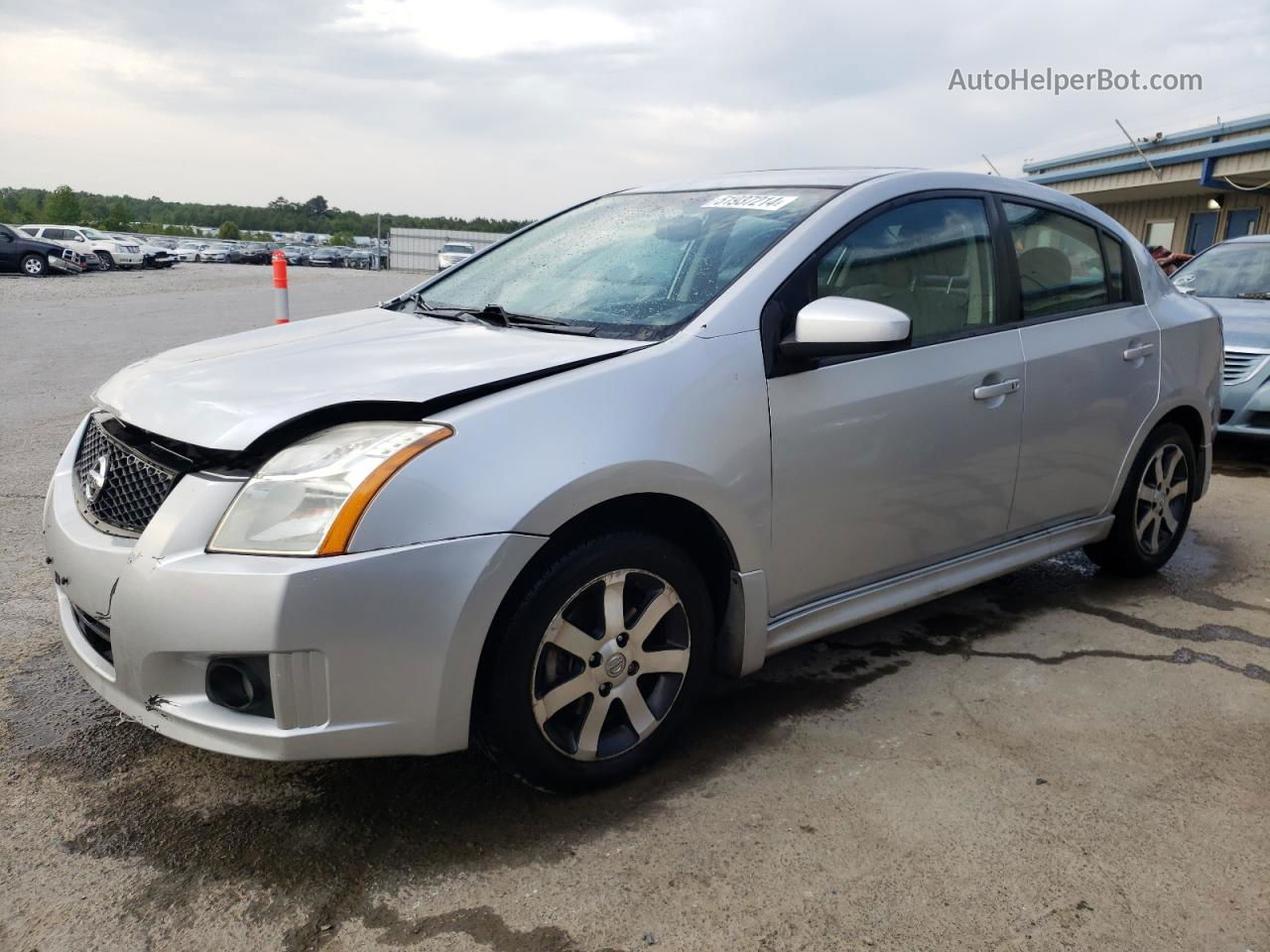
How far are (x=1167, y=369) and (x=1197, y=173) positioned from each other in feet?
54.6

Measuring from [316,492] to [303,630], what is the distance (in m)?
0.29

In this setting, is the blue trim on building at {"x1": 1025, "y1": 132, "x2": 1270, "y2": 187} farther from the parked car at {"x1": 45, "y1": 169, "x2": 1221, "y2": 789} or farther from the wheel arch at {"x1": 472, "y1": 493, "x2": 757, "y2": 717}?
the wheel arch at {"x1": 472, "y1": 493, "x2": 757, "y2": 717}

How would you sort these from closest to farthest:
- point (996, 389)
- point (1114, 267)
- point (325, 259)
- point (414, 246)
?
point (996, 389), point (1114, 267), point (414, 246), point (325, 259)

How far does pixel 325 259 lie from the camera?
180 feet

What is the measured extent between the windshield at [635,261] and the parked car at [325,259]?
53.5 metres

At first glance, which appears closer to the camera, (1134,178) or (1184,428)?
(1184,428)

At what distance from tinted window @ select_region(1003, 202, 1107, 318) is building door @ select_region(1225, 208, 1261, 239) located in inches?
666

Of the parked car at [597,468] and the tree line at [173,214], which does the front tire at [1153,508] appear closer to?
the parked car at [597,468]

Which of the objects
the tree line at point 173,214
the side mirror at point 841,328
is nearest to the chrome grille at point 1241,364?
the side mirror at point 841,328

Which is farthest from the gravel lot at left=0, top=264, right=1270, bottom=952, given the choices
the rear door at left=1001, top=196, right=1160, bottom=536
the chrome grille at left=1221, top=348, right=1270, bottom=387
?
the chrome grille at left=1221, top=348, right=1270, bottom=387

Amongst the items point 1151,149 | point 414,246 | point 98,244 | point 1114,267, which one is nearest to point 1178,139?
point 1151,149

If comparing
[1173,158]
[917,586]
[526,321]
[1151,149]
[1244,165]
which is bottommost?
[917,586]

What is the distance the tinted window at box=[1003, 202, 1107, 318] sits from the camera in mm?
3678

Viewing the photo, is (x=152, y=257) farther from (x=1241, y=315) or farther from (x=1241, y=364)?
(x=1241, y=364)
